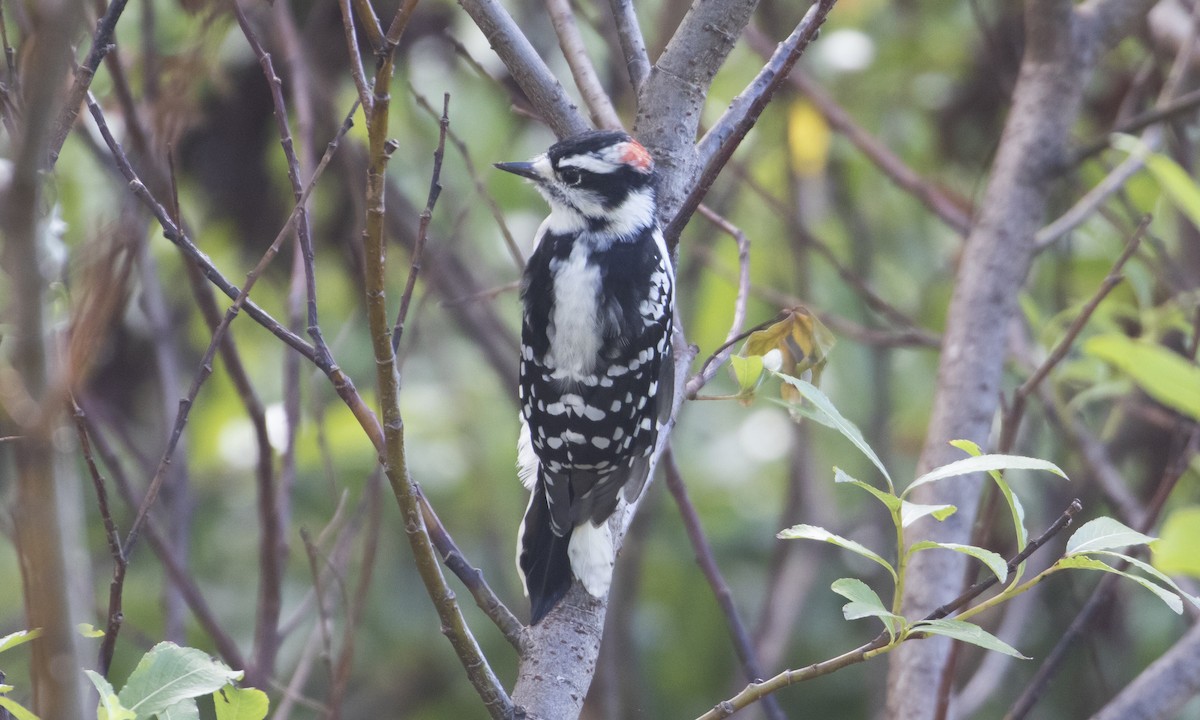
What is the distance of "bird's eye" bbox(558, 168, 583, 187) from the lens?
2614 millimetres

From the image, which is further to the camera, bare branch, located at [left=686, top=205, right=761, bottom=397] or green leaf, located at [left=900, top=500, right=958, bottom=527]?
bare branch, located at [left=686, top=205, right=761, bottom=397]

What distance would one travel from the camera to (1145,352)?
82 centimetres

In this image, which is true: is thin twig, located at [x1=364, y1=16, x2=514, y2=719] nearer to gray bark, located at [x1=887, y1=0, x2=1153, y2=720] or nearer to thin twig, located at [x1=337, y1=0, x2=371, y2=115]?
thin twig, located at [x1=337, y1=0, x2=371, y2=115]

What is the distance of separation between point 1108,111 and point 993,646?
3.49 meters

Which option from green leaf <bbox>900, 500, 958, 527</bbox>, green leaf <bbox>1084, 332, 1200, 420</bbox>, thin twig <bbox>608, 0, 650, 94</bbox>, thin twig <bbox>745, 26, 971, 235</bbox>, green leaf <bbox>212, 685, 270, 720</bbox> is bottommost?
green leaf <bbox>212, 685, 270, 720</bbox>

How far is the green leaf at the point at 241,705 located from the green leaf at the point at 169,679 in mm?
77

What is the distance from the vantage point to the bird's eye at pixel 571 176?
8.58ft

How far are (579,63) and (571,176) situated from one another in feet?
1.06

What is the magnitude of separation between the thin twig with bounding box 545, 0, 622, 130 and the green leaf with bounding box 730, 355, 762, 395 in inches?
35.9

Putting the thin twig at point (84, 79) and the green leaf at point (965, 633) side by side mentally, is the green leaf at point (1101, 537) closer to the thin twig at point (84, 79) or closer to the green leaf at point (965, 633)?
the green leaf at point (965, 633)

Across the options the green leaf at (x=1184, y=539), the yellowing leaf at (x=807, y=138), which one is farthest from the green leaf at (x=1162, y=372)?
the yellowing leaf at (x=807, y=138)

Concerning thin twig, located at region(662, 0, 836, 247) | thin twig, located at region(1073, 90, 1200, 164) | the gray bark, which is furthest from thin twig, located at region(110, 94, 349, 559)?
thin twig, located at region(1073, 90, 1200, 164)

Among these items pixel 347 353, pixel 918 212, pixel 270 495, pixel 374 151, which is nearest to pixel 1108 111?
pixel 918 212

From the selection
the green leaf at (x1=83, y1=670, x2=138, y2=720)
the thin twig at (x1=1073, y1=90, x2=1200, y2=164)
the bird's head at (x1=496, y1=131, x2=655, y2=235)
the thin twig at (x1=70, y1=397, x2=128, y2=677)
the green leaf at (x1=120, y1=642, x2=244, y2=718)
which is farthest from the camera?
the thin twig at (x1=1073, y1=90, x2=1200, y2=164)
